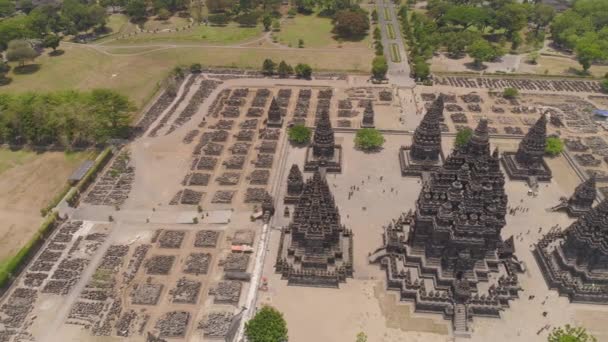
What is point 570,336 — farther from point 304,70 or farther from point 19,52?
Answer: point 19,52

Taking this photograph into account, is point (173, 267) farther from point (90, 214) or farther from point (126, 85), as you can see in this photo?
point (126, 85)

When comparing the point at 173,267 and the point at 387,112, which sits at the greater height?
the point at 387,112

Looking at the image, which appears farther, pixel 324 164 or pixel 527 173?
pixel 324 164

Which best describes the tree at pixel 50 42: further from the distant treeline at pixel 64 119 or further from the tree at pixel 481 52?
the tree at pixel 481 52

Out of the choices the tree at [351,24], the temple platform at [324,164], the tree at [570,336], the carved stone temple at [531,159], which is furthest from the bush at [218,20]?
the tree at [570,336]

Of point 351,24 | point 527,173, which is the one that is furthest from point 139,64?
point 527,173

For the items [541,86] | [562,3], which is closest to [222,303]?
[541,86]
